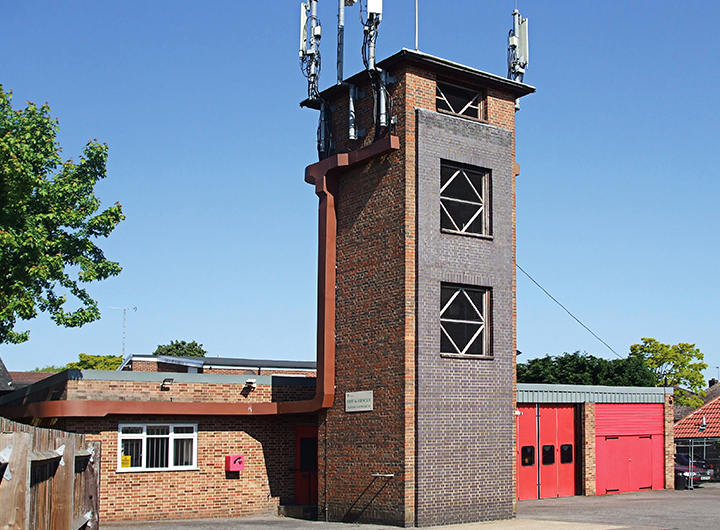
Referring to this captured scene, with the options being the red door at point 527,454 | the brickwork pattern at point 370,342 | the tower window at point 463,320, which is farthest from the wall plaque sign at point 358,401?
the red door at point 527,454

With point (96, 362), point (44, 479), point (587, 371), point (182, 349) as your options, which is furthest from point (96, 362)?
point (44, 479)

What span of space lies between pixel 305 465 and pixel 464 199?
880cm

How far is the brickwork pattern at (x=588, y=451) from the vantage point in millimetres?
28416

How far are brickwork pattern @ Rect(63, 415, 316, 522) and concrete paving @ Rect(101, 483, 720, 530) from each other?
0.48 metres

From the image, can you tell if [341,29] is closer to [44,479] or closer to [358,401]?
[358,401]

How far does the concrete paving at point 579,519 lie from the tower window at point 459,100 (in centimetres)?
1048

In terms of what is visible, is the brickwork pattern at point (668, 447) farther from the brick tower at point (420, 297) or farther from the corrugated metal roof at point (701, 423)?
the corrugated metal roof at point (701, 423)

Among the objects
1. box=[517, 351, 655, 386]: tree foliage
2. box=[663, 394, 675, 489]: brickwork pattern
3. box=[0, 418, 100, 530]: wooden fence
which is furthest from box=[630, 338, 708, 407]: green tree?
box=[0, 418, 100, 530]: wooden fence

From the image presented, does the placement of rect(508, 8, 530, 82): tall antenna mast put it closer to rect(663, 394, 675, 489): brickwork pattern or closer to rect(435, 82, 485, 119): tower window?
rect(435, 82, 485, 119): tower window

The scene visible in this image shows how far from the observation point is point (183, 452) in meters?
23.0

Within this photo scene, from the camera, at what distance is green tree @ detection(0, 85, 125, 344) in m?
25.1

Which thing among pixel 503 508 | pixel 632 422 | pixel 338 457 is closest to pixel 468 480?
pixel 503 508

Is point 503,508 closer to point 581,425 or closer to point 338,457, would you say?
point 338,457

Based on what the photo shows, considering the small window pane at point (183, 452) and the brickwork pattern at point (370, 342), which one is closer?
the brickwork pattern at point (370, 342)
